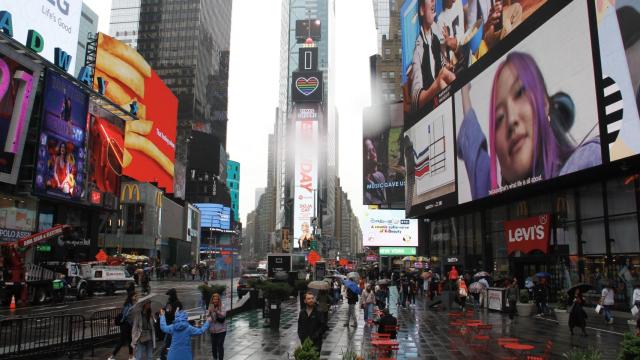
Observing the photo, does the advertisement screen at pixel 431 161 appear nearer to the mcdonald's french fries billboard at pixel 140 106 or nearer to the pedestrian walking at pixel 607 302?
the pedestrian walking at pixel 607 302

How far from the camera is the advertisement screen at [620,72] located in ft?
60.0

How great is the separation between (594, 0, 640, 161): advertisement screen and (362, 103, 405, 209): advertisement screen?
185 feet

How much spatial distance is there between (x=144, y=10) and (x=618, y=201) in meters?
137

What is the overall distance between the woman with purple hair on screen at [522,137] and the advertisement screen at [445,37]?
2279 mm

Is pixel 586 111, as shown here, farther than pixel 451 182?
No

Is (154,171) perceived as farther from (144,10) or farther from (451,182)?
(144,10)

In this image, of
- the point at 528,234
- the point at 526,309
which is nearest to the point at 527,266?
the point at 528,234

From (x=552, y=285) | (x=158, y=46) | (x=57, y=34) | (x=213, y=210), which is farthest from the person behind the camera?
(x=213, y=210)

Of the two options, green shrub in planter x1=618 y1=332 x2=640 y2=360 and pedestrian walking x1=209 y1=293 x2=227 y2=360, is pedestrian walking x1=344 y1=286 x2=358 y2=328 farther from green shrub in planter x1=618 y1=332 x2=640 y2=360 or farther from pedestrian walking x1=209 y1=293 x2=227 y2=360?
green shrub in planter x1=618 y1=332 x2=640 y2=360

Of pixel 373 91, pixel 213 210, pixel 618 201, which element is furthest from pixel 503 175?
pixel 213 210

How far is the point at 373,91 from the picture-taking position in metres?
115

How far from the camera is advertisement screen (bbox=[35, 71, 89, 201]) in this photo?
40.5 m

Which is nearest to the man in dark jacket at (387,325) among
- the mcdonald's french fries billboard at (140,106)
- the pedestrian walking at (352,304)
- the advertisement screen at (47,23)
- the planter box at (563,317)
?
the pedestrian walking at (352,304)

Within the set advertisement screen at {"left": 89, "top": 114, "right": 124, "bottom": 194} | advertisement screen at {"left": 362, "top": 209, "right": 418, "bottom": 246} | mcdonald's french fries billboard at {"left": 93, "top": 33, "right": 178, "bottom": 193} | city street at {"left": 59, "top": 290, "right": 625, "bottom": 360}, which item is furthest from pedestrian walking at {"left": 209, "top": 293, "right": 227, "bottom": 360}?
advertisement screen at {"left": 362, "top": 209, "right": 418, "bottom": 246}
